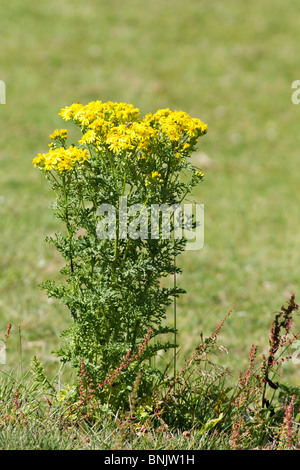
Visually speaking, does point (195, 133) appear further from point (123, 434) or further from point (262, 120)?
point (262, 120)

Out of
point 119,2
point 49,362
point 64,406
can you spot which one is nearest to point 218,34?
point 119,2

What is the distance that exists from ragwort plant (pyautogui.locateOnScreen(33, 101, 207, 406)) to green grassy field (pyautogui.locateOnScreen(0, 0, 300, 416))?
42 cm

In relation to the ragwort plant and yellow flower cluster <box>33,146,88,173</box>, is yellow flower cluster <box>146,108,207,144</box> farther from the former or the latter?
yellow flower cluster <box>33,146,88,173</box>

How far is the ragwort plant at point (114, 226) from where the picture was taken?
7.55ft

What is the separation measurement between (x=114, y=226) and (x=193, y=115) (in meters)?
7.34

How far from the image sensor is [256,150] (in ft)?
29.0

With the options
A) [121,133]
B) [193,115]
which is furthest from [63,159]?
[193,115]

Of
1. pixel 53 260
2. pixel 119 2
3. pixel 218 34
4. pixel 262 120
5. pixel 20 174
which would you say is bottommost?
pixel 53 260

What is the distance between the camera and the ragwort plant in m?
2.30

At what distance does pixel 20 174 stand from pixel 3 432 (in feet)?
17.7

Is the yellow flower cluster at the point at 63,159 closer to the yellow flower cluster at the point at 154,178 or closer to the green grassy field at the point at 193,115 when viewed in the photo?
the yellow flower cluster at the point at 154,178

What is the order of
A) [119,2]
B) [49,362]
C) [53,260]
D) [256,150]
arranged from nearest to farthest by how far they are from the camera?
[49,362] < [53,260] < [256,150] < [119,2]

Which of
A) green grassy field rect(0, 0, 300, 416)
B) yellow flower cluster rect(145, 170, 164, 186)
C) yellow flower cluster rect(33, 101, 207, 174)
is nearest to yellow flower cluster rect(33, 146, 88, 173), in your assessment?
yellow flower cluster rect(33, 101, 207, 174)

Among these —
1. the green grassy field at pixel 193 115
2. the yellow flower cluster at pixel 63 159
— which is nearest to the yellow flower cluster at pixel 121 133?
the yellow flower cluster at pixel 63 159
